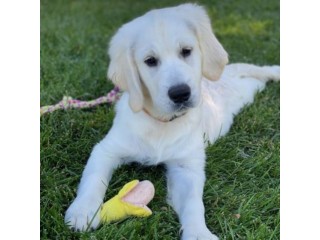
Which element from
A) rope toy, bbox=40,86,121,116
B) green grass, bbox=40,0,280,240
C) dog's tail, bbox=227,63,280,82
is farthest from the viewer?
dog's tail, bbox=227,63,280,82

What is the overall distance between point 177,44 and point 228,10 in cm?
514

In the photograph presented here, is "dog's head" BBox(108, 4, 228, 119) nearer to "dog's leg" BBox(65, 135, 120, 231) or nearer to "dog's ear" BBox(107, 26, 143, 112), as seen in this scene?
"dog's ear" BBox(107, 26, 143, 112)

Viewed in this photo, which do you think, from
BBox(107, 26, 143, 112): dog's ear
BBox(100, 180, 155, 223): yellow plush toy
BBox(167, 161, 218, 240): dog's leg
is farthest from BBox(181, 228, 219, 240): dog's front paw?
BBox(107, 26, 143, 112): dog's ear

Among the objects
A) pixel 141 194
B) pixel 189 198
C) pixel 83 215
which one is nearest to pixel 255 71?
pixel 189 198

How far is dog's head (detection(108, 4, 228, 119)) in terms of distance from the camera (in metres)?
2.64

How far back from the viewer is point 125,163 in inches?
120

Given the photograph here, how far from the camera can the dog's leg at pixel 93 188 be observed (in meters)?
2.39

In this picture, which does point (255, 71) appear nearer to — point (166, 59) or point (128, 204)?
point (166, 59)

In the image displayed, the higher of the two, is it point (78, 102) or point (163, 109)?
point (163, 109)

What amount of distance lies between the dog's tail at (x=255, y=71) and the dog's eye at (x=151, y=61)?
1.73 metres

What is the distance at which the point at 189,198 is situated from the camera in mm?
2600

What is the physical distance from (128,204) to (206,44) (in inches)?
41.8

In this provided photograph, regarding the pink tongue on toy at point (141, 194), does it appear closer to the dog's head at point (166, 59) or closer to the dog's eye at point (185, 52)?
the dog's head at point (166, 59)

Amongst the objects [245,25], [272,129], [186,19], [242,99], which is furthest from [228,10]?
[186,19]
